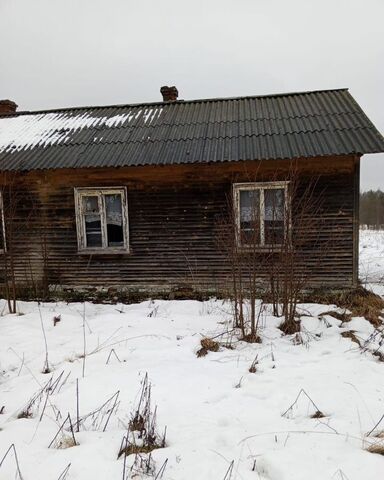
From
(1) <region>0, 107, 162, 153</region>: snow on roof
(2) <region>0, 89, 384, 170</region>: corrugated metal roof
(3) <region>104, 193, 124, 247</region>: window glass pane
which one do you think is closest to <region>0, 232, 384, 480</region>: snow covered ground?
(3) <region>104, 193, 124, 247</region>: window glass pane

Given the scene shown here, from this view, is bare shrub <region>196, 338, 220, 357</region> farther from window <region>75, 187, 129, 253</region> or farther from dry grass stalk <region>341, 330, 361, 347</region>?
window <region>75, 187, 129, 253</region>

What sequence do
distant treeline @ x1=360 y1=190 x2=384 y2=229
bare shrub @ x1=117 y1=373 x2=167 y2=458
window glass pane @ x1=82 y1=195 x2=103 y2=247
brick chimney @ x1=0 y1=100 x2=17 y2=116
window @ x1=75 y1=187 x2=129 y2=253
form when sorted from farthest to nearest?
distant treeline @ x1=360 y1=190 x2=384 y2=229 → brick chimney @ x1=0 y1=100 x2=17 y2=116 → window glass pane @ x1=82 y1=195 x2=103 y2=247 → window @ x1=75 y1=187 x2=129 y2=253 → bare shrub @ x1=117 y1=373 x2=167 y2=458

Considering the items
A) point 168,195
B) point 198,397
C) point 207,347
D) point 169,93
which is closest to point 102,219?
point 168,195

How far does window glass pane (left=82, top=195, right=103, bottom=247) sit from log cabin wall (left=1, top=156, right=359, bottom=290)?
12.3 inches

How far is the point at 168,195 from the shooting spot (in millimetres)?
8055

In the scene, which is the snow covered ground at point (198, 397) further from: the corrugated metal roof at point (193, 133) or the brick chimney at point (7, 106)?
the brick chimney at point (7, 106)

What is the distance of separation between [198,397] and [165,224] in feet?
17.2

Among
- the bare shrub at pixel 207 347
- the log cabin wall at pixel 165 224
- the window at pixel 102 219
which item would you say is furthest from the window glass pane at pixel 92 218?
the bare shrub at pixel 207 347

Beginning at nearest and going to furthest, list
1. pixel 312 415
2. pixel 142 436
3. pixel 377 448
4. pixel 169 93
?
pixel 377 448 → pixel 142 436 → pixel 312 415 → pixel 169 93

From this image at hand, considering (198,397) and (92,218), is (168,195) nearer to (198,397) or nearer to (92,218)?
(92,218)

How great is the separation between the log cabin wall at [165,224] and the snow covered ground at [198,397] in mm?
2439

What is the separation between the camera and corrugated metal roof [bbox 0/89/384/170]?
7439 millimetres

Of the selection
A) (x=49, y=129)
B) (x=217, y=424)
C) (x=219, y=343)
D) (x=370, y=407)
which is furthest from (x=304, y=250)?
(x=49, y=129)

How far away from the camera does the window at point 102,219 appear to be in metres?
8.23
